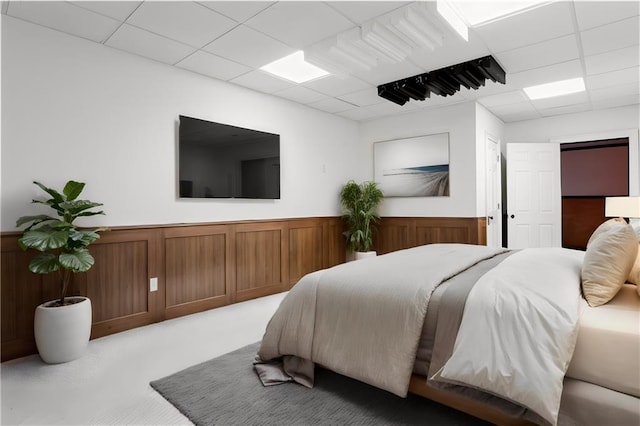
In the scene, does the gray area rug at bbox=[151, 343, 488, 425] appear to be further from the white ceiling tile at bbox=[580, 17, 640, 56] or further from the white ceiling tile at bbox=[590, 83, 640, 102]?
the white ceiling tile at bbox=[590, 83, 640, 102]

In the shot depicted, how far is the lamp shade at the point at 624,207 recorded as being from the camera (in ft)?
10.9

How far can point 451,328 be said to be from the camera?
1697 millimetres

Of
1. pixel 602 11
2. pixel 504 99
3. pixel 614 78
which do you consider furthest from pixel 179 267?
pixel 614 78

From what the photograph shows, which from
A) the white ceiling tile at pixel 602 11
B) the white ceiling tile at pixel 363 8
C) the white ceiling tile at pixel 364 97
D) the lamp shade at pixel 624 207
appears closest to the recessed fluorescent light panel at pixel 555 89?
the white ceiling tile at pixel 602 11

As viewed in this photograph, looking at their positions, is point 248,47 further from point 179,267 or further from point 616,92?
point 616,92

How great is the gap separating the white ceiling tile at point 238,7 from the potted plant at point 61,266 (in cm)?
167

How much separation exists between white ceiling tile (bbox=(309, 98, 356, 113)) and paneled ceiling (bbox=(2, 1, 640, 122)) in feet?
1.26

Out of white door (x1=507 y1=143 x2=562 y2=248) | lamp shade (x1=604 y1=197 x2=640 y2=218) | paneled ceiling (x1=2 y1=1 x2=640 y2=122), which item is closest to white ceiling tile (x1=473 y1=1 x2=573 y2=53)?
paneled ceiling (x1=2 y1=1 x2=640 y2=122)

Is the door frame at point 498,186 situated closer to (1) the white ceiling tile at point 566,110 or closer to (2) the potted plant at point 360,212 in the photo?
(1) the white ceiling tile at point 566,110

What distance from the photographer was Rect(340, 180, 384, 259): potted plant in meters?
5.44

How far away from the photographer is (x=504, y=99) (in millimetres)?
4801

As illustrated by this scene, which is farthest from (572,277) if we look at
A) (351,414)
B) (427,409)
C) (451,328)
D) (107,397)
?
(107,397)

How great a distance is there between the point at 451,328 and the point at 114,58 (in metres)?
3.47

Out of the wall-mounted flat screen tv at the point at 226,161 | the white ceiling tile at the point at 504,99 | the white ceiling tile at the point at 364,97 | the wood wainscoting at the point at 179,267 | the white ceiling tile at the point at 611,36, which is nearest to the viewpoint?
the wood wainscoting at the point at 179,267
